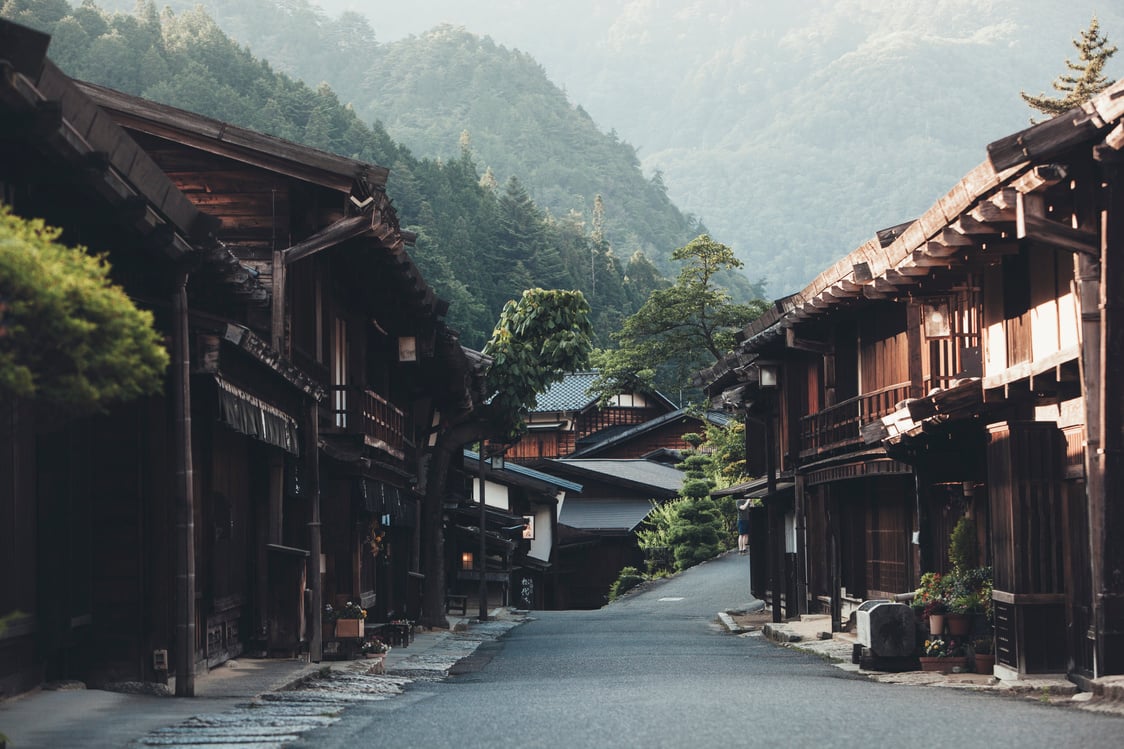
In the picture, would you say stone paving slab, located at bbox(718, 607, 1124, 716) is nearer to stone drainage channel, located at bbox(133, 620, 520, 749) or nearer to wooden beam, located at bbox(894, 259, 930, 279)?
wooden beam, located at bbox(894, 259, 930, 279)

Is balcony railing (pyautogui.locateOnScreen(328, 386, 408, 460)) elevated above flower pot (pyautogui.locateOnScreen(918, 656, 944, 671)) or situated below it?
above

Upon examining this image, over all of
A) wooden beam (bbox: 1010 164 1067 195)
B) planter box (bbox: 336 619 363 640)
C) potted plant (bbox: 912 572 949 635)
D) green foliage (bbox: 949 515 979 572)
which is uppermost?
wooden beam (bbox: 1010 164 1067 195)

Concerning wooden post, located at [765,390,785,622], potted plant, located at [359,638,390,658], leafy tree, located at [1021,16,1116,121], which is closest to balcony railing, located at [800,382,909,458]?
wooden post, located at [765,390,785,622]

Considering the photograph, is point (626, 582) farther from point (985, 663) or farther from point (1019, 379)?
point (1019, 379)

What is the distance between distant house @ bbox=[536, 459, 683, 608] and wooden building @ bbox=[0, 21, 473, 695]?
109ft

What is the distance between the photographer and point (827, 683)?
16469 millimetres

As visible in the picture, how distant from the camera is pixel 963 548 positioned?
20922 millimetres

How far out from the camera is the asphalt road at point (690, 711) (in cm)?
1030

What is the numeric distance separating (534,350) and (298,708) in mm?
21089

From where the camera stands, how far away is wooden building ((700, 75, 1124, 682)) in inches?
547

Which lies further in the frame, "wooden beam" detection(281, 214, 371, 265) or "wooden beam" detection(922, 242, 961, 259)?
"wooden beam" detection(281, 214, 371, 265)

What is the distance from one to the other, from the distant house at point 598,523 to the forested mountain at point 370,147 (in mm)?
33762

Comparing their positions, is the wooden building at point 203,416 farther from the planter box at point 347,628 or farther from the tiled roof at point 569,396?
the tiled roof at point 569,396

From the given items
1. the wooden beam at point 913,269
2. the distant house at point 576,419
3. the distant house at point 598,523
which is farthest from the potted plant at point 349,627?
the distant house at point 576,419
